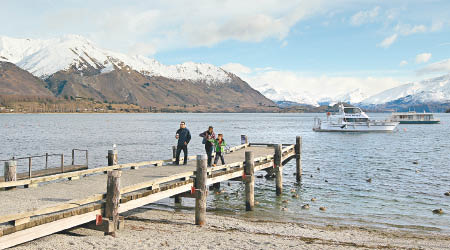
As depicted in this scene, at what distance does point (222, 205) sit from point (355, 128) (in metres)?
73.4

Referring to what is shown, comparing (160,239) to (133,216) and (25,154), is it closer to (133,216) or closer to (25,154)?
(133,216)

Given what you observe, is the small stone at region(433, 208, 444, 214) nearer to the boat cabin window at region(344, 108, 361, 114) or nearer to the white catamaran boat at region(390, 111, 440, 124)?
the boat cabin window at region(344, 108, 361, 114)

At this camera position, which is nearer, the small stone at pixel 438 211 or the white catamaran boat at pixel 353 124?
the small stone at pixel 438 211

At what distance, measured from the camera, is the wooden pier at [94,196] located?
33.9 ft

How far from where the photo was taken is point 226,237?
48.0 ft

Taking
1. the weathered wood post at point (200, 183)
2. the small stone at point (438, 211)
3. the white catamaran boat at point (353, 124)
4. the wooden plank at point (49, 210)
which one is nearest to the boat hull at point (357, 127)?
the white catamaran boat at point (353, 124)

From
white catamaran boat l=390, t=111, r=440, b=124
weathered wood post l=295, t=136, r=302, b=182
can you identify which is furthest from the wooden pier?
white catamaran boat l=390, t=111, r=440, b=124

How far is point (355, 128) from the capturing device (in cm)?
8856

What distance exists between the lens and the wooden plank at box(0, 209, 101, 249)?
9.77 metres

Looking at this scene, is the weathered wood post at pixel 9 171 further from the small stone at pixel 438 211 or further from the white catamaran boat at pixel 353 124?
the white catamaran boat at pixel 353 124

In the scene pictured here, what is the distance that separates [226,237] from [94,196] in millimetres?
5087

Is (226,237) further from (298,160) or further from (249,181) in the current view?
(298,160)

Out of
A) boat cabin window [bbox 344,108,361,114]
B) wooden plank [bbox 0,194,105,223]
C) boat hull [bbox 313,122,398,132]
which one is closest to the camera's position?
wooden plank [bbox 0,194,105,223]

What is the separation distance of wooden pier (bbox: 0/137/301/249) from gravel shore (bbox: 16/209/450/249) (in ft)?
2.40
